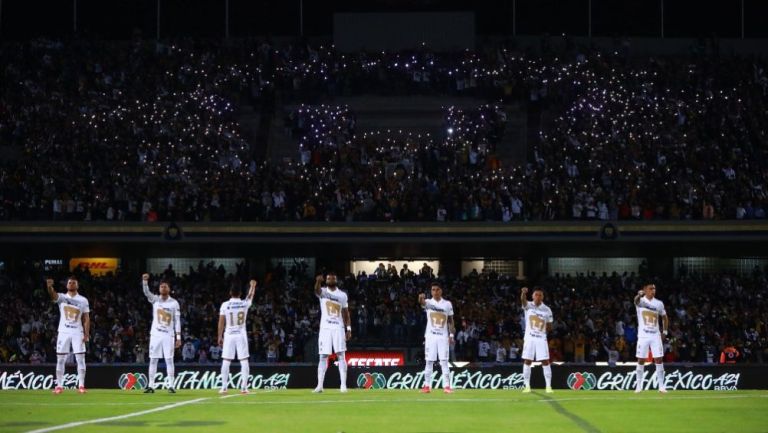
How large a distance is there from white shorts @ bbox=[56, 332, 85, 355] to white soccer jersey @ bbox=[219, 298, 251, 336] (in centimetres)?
314

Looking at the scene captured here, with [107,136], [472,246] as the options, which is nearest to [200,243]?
[107,136]

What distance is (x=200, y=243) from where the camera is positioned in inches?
1700

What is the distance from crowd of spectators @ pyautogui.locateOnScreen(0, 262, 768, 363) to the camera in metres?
37.8

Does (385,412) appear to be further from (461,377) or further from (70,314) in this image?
(461,377)

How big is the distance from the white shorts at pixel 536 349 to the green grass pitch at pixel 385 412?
4.27ft

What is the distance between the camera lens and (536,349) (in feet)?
84.7

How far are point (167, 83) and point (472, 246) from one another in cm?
1401

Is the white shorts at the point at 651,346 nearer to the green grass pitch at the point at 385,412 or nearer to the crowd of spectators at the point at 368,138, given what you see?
the green grass pitch at the point at 385,412

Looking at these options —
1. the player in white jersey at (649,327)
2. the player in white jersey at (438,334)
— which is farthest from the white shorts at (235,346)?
the player in white jersey at (649,327)

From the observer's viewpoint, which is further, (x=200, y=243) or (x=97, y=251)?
(x=97, y=251)

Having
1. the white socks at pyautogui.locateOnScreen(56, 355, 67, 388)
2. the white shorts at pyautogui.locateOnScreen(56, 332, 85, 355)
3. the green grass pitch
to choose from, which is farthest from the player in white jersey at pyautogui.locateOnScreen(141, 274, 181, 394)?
the white socks at pyautogui.locateOnScreen(56, 355, 67, 388)

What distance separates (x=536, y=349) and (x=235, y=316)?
6448 millimetres

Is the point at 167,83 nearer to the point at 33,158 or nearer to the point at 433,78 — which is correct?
the point at 33,158

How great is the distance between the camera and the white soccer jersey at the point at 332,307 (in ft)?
81.6
